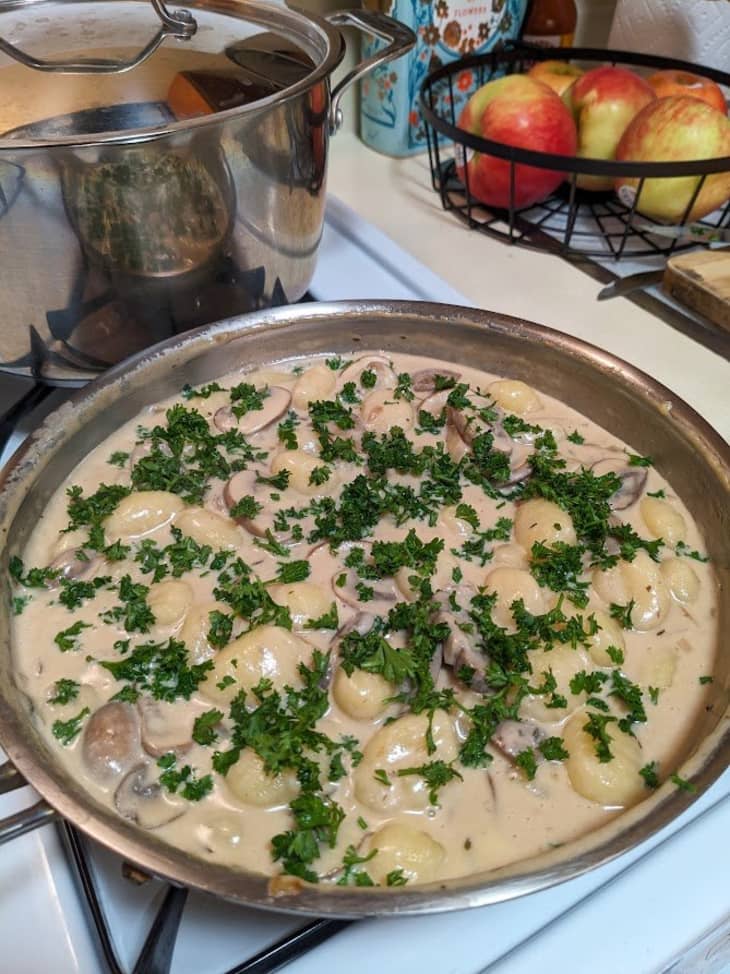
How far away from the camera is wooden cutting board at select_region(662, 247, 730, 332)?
1.46m

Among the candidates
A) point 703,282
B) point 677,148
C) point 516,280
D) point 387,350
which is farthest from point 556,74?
point 387,350

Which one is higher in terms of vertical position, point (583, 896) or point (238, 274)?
point (238, 274)

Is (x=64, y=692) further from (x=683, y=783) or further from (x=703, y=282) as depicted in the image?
(x=703, y=282)

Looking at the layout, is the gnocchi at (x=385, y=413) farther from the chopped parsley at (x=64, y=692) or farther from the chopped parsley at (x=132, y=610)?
the chopped parsley at (x=64, y=692)

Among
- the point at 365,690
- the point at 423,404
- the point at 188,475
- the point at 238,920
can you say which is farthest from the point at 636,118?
the point at 238,920

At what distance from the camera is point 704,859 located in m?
0.78

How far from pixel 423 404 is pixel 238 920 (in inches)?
32.0

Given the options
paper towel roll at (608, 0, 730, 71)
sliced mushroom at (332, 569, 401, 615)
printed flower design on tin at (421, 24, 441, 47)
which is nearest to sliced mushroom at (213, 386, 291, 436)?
sliced mushroom at (332, 569, 401, 615)

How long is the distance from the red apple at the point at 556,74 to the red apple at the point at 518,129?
0.19m

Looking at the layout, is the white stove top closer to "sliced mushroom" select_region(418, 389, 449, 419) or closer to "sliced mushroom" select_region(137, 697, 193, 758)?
"sliced mushroom" select_region(137, 697, 193, 758)

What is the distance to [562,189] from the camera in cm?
192

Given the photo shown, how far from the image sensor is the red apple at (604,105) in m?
1.70

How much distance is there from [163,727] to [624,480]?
720 millimetres

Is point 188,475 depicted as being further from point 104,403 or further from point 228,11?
point 228,11
